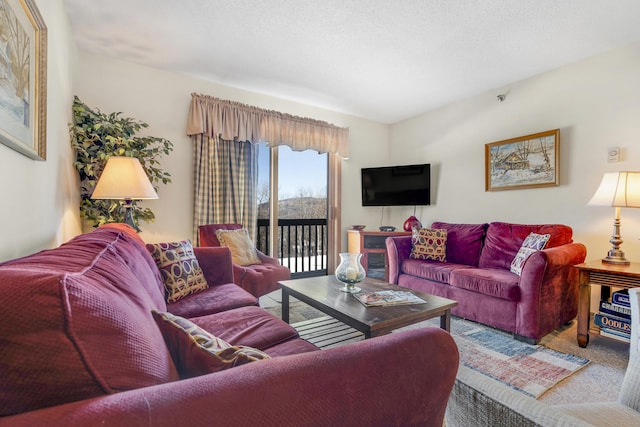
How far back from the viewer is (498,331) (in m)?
2.44

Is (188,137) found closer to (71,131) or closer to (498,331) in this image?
(71,131)

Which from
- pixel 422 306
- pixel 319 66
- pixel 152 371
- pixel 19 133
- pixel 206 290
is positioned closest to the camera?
pixel 152 371

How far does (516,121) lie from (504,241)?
1.49 m

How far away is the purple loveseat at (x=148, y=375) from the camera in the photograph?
1.34ft

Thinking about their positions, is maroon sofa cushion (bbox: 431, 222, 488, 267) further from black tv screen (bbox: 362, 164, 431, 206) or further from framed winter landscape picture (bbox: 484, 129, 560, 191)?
black tv screen (bbox: 362, 164, 431, 206)

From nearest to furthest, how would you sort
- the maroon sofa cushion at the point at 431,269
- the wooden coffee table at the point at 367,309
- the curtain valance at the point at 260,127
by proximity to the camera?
the wooden coffee table at the point at 367,309 < the maroon sofa cushion at the point at 431,269 < the curtain valance at the point at 260,127

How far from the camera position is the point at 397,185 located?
4488mm

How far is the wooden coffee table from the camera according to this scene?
1.52 meters

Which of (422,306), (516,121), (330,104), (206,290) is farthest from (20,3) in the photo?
(516,121)

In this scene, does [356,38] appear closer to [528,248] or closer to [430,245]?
[430,245]

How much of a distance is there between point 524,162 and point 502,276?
5.10 ft

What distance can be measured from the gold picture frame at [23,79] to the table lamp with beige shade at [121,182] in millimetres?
644

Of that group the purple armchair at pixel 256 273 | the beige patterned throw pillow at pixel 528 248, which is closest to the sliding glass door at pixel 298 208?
the purple armchair at pixel 256 273

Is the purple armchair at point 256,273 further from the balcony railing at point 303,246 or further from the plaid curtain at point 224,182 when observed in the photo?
the balcony railing at point 303,246
